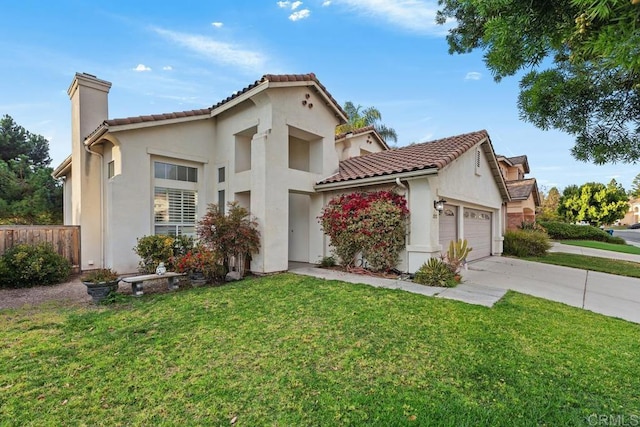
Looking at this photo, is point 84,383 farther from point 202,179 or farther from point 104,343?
point 202,179

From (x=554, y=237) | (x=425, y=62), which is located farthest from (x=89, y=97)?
(x=554, y=237)

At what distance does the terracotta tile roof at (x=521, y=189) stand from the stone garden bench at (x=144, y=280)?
2392cm

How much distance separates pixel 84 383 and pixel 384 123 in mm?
30659

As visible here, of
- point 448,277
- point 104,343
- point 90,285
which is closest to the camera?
point 104,343

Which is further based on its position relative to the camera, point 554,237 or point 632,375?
point 554,237

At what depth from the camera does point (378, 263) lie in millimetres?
10000

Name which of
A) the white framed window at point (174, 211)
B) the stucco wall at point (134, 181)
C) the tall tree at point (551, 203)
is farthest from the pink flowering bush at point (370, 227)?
the tall tree at point (551, 203)

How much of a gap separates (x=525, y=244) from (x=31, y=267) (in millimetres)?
22185

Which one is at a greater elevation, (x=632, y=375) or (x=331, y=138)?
(x=331, y=138)

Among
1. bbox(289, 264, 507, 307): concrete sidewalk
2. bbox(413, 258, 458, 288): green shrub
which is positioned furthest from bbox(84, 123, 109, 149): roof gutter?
bbox(413, 258, 458, 288): green shrub

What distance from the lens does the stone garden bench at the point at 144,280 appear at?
24.9ft

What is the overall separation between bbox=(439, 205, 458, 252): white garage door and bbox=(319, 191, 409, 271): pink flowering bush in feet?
6.59

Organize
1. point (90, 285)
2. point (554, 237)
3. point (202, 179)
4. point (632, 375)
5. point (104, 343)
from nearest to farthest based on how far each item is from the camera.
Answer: point (632, 375)
point (104, 343)
point (90, 285)
point (202, 179)
point (554, 237)

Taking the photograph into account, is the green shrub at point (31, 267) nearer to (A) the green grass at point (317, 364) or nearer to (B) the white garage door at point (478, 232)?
(A) the green grass at point (317, 364)
